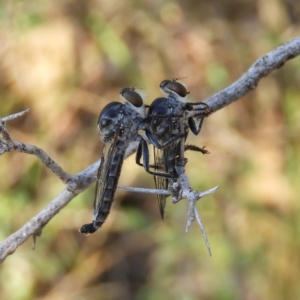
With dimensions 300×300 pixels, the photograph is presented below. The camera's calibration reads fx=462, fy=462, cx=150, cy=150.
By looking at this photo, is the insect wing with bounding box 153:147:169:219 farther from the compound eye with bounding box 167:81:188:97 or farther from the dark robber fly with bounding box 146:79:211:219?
the compound eye with bounding box 167:81:188:97

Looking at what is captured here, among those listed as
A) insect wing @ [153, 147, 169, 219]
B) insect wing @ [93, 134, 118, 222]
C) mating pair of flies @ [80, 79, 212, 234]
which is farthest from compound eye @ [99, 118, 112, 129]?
insect wing @ [153, 147, 169, 219]

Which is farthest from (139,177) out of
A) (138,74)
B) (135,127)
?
(135,127)

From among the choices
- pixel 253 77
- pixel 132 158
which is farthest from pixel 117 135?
pixel 132 158

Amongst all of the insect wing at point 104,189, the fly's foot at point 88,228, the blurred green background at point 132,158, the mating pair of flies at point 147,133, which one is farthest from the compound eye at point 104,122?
the blurred green background at point 132,158

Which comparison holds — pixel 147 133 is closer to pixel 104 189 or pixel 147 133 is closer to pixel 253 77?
pixel 104 189

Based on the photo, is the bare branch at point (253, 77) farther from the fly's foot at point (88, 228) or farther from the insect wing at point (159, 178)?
the fly's foot at point (88, 228)
